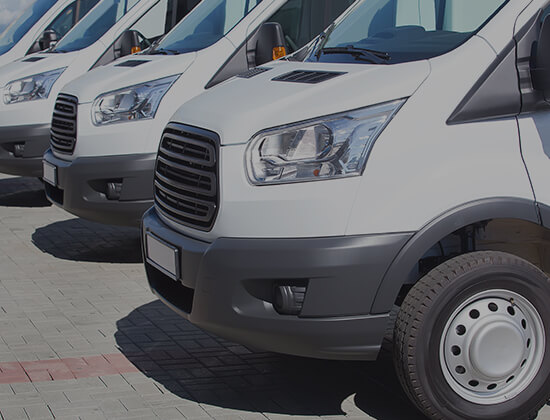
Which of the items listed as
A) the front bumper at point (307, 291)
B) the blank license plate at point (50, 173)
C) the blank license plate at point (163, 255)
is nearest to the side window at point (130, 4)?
the blank license plate at point (50, 173)

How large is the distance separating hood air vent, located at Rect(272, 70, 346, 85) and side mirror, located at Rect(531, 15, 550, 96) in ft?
2.66

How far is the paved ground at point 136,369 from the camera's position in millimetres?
4492

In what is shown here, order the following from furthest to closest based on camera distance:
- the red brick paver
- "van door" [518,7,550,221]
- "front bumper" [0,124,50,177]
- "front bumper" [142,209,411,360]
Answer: "front bumper" [0,124,50,177] < the red brick paver < "van door" [518,7,550,221] < "front bumper" [142,209,411,360]

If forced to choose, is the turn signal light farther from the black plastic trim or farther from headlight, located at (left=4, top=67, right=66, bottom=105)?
headlight, located at (left=4, top=67, right=66, bottom=105)

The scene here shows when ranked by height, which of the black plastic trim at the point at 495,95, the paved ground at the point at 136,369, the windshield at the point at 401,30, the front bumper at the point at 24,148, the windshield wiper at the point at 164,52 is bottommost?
the paved ground at the point at 136,369

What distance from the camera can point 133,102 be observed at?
7219mm

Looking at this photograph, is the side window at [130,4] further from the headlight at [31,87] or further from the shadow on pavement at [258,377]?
the shadow on pavement at [258,377]

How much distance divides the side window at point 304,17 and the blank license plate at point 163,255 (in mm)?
3183

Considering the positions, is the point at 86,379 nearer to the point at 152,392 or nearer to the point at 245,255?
the point at 152,392

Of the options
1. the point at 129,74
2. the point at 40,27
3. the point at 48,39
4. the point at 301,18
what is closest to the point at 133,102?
the point at 129,74

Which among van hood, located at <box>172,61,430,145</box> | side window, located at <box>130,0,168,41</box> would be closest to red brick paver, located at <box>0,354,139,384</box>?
van hood, located at <box>172,61,430,145</box>

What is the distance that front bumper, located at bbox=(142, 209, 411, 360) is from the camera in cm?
390

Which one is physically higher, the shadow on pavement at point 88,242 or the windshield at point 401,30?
the windshield at point 401,30

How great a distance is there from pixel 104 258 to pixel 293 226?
156 inches
